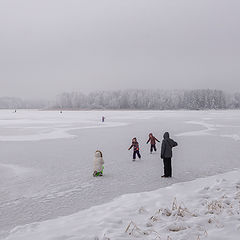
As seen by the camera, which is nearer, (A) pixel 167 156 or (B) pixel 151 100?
(A) pixel 167 156

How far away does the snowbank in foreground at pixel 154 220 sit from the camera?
14.5 feet

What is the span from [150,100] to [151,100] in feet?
2.24

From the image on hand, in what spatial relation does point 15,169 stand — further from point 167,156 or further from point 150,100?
point 150,100

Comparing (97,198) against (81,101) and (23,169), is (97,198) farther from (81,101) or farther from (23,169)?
(81,101)

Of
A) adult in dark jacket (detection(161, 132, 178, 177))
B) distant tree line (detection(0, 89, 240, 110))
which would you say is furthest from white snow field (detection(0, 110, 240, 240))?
distant tree line (detection(0, 89, 240, 110))

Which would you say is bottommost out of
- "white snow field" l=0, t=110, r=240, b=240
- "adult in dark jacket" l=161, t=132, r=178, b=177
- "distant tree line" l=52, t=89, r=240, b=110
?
"white snow field" l=0, t=110, r=240, b=240

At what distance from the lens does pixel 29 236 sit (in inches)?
182

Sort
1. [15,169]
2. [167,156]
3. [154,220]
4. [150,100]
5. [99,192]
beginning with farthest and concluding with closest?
[150,100]
[15,169]
[167,156]
[99,192]
[154,220]

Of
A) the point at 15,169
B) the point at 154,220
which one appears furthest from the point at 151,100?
the point at 154,220

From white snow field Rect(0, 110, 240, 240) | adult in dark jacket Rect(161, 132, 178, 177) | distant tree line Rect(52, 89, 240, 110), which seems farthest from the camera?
distant tree line Rect(52, 89, 240, 110)

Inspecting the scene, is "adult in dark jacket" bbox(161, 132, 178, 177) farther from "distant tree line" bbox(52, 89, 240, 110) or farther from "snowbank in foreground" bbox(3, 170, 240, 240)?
"distant tree line" bbox(52, 89, 240, 110)

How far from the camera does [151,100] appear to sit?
170 m

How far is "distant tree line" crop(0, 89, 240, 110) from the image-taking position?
157 metres

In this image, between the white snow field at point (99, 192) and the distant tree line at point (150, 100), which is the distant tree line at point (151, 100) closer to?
the distant tree line at point (150, 100)
